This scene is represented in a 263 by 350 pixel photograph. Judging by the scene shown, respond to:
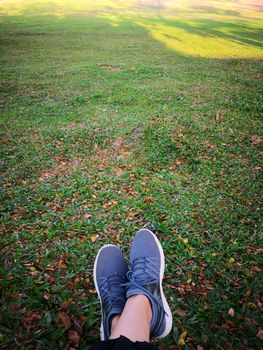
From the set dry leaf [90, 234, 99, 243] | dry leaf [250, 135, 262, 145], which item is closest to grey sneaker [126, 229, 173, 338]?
dry leaf [90, 234, 99, 243]

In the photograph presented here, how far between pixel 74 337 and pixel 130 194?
2524 mm

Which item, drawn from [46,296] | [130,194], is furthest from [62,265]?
[130,194]

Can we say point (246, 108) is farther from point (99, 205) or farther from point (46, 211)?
point (46, 211)

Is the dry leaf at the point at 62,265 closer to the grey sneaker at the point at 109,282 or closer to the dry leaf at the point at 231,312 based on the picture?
the grey sneaker at the point at 109,282

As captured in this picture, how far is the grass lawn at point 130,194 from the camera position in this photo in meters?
2.75

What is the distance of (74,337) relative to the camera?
253 centimetres

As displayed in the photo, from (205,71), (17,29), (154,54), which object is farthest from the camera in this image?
(17,29)

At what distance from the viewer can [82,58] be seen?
15438 mm

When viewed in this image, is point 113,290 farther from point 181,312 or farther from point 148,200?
point 148,200

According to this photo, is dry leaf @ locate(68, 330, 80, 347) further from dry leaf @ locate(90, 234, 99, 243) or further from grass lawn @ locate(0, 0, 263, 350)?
dry leaf @ locate(90, 234, 99, 243)

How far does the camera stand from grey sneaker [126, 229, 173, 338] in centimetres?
239

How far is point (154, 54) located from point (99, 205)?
15.3 metres

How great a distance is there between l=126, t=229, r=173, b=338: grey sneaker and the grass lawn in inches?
11.5

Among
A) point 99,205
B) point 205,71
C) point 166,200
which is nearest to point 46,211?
point 99,205
